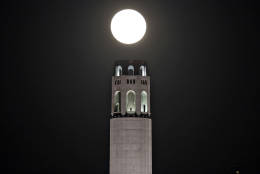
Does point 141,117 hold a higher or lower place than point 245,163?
higher

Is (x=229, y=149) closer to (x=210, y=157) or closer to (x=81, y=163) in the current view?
(x=210, y=157)

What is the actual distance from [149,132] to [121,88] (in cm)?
1057

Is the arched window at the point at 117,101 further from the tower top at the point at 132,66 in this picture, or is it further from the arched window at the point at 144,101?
the arched window at the point at 144,101

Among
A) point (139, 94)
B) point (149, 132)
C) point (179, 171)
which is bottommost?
point (179, 171)

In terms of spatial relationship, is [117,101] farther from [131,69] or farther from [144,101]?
[131,69]

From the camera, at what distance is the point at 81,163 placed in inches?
3829

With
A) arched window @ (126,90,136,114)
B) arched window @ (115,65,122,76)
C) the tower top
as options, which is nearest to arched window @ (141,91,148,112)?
arched window @ (126,90,136,114)

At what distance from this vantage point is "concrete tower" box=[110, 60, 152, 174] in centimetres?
7769

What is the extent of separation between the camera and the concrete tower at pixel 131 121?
7769 centimetres

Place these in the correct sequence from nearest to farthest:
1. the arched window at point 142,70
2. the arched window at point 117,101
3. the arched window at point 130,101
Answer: the arched window at point 130,101
the arched window at point 117,101
the arched window at point 142,70

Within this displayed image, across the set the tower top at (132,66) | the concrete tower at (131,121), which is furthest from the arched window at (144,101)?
the tower top at (132,66)

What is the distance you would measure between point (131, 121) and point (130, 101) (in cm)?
538

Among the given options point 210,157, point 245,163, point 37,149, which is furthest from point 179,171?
point 37,149

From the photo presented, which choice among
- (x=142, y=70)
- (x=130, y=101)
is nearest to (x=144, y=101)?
(x=130, y=101)
